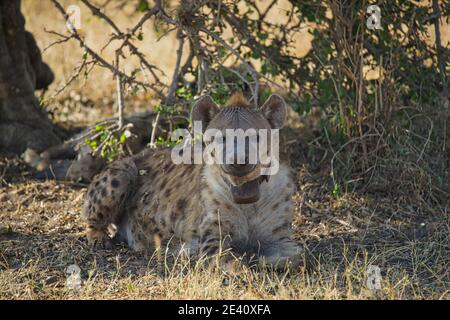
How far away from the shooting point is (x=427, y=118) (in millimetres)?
7223

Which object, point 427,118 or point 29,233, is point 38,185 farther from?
point 427,118

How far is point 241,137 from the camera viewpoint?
525 centimetres

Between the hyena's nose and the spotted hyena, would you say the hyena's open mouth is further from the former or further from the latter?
the hyena's nose

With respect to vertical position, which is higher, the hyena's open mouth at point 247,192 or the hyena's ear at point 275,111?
the hyena's ear at point 275,111

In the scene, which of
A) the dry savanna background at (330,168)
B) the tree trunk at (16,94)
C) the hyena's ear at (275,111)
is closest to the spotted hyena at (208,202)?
the hyena's ear at (275,111)

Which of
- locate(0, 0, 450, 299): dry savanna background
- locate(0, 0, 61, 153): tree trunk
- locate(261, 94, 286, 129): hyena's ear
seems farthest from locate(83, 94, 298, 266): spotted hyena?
locate(0, 0, 61, 153): tree trunk

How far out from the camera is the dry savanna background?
5.34m

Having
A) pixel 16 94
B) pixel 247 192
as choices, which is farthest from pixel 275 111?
pixel 16 94

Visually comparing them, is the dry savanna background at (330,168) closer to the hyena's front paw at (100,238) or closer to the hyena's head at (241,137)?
the hyena's front paw at (100,238)

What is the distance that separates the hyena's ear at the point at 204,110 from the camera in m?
5.58

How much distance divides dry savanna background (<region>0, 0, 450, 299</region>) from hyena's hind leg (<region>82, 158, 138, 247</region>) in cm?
18

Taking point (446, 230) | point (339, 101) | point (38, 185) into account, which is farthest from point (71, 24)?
point (446, 230)
